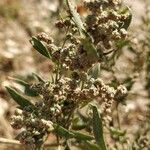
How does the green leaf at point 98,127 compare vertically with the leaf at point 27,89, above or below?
below

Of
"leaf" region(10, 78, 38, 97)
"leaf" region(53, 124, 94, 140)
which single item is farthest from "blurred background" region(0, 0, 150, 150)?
"leaf" region(53, 124, 94, 140)

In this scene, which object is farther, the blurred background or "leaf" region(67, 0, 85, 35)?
the blurred background

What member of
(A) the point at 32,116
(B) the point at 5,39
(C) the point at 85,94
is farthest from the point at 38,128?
(B) the point at 5,39

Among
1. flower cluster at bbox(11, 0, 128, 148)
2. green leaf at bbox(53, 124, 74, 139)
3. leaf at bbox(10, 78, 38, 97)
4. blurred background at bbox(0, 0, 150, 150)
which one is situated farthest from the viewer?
blurred background at bbox(0, 0, 150, 150)

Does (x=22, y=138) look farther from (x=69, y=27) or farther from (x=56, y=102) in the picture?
(x=69, y=27)

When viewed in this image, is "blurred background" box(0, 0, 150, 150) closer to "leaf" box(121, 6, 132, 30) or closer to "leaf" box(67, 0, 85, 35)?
"leaf" box(121, 6, 132, 30)

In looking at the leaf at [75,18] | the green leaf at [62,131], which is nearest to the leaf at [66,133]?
the green leaf at [62,131]

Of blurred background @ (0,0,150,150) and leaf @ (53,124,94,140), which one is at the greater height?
blurred background @ (0,0,150,150)

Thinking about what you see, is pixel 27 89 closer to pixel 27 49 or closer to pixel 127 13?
pixel 127 13

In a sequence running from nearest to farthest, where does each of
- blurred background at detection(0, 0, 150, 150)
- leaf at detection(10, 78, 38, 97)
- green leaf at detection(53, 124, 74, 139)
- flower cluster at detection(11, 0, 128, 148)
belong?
flower cluster at detection(11, 0, 128, 148) → green leaf at detection(53, 124, 74, 139) → leaf at detection(10, 78, 38, 97) → blurred background at detection(0, 0, 150, 150)

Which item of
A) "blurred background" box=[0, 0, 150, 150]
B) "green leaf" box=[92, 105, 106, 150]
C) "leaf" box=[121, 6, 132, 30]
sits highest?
"blurred background" box=[0, 0, 150, 150]

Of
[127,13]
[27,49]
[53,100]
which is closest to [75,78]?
[53,100]

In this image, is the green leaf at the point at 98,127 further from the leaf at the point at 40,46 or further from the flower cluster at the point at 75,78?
the leaf at the point at 40,46
